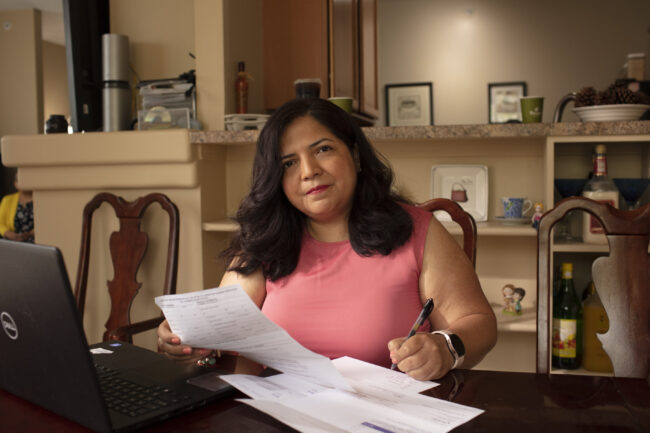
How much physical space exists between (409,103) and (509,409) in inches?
192

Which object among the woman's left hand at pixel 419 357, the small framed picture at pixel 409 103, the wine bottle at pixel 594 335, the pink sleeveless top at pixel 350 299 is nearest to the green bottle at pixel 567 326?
the wine bottle at pixel 594 335

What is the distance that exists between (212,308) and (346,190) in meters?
0.58

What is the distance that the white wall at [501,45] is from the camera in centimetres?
499

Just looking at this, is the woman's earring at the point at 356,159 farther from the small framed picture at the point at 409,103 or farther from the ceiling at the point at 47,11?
the ceiling at the point at 47,11

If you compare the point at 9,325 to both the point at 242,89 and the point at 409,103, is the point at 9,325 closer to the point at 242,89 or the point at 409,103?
the point at 242,89

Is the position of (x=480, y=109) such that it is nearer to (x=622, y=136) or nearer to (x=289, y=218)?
Answer: (x=622, y=136)

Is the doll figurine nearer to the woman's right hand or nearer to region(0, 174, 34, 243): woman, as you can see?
the woman's right hand

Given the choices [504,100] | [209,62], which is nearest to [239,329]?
[209,62]

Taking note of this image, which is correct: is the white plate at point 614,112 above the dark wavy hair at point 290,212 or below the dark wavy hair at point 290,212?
above

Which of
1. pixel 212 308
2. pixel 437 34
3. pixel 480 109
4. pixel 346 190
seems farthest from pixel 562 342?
pixel 437 34

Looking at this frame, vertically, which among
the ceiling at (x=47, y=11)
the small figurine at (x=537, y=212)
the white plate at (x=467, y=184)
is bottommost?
the small figurine at (x=537, y=212)

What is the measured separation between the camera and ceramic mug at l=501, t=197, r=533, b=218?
2.23m

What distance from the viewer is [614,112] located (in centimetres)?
203

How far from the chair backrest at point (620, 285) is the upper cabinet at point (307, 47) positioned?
1.69 meters
